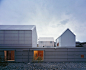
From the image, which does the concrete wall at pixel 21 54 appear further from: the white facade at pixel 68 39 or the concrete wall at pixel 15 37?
the white facade at pixel 68 39

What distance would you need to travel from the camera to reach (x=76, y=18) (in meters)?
16.5

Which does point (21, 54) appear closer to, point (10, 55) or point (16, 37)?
point (10, 55)

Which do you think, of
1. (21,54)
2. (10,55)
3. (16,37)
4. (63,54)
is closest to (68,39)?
(63,54)

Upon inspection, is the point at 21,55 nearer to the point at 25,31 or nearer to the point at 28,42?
the point at 28,42

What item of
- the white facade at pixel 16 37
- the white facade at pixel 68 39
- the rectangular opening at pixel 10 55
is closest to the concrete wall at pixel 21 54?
the rectangular opening at pixel 10 55

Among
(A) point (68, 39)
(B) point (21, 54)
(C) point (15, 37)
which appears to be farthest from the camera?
(A) point (68, 39)

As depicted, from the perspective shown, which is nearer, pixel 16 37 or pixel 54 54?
pixel 54 54

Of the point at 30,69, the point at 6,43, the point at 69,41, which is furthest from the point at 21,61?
the point at 69,41

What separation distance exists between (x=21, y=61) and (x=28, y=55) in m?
1.89

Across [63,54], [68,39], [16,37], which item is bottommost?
[63,54]

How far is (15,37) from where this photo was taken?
12.4 m

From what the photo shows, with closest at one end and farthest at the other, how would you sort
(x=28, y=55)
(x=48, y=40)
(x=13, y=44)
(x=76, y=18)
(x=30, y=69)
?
(x=30, y=69) < (x=28, y=55) < (x=13, y=44) < (x=76, y=18) < (x=48, y=40)

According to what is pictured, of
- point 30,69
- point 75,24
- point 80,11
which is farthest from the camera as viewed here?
point 75,24

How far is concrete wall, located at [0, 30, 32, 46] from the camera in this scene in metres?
12.2
